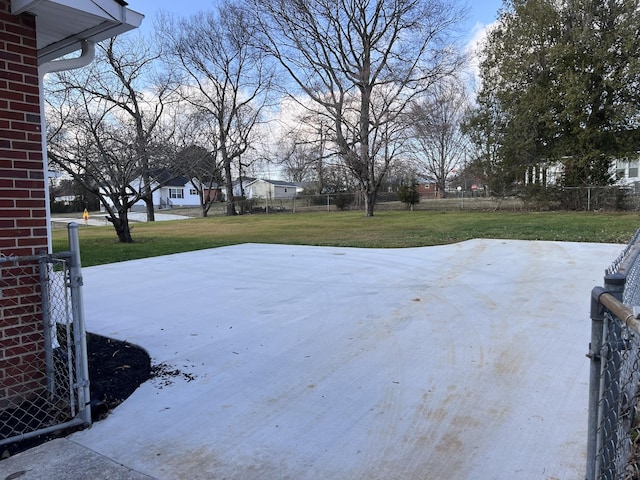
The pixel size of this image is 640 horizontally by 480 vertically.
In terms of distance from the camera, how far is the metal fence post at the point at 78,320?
2.66m

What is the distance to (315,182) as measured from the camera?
150 feet

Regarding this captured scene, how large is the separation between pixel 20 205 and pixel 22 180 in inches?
6.6

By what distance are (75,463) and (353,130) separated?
82.4 feet

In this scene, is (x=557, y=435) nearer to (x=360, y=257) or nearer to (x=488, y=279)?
(x=488, y=279)

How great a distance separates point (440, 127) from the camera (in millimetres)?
25656

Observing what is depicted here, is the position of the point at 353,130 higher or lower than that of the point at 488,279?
higher

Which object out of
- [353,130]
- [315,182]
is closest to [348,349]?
[353,130]

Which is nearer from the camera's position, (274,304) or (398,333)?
(398,333)

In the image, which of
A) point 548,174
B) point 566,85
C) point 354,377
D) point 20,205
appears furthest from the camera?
point 548,174

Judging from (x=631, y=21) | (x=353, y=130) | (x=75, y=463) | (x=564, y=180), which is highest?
(x=631, y=21)

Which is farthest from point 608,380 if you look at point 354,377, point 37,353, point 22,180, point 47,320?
point 22,180

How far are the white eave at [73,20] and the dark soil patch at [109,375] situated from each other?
101 inches

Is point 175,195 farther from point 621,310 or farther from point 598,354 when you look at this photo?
point 621,310

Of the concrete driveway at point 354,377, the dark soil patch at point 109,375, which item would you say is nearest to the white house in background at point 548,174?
the concrete driveway at point 354,377
